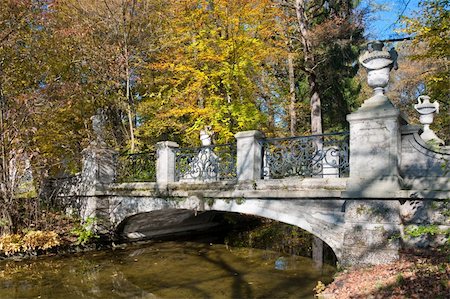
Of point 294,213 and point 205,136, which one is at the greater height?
point 205,136

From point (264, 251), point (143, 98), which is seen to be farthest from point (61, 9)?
point (264, 251)

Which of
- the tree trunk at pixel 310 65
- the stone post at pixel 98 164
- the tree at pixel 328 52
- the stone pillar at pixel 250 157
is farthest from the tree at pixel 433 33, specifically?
the stone post at pixel 98 164

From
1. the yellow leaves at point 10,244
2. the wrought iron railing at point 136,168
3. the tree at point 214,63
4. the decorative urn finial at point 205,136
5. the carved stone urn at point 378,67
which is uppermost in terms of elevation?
the tree at point 214,63

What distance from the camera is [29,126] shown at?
31.4 feet

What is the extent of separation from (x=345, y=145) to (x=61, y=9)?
11259 mm

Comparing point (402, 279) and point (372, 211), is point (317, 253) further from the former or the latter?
point (402, 279)

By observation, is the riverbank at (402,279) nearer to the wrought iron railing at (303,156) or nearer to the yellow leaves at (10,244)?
the wrought iron railing at (303,156)

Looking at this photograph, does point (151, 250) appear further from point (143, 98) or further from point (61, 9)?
point (61, 9)

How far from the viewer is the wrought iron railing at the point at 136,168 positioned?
1091 centimetres

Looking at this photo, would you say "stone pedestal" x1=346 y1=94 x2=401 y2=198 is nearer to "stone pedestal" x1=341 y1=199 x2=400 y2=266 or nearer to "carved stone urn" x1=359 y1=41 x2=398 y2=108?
"carved stone urn" x1=359 y1=41 x2=398 y2=108

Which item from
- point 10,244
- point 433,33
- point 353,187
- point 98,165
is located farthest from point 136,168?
point 433,33

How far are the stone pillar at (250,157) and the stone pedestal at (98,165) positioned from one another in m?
5.10

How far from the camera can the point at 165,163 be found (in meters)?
9.46

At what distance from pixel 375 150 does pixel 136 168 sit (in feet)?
23.9
